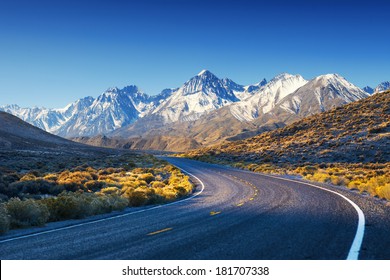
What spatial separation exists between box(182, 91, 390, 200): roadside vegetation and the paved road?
15.2 m

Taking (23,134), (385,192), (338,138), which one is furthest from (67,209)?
(23,134)

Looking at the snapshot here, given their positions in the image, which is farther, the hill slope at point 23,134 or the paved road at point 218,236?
the hill slope at point 23,134

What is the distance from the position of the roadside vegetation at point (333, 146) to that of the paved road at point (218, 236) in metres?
15.2

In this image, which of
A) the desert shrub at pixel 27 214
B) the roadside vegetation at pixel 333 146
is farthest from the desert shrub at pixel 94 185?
the roadside vegetation at pixel 333 146

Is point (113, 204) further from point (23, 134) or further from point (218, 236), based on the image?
point (23, 134)

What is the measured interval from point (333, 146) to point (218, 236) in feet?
164

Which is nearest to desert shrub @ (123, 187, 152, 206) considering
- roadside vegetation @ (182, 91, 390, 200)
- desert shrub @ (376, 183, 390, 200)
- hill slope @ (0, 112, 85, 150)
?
desert shrub @ (376, 183, 390, 200)

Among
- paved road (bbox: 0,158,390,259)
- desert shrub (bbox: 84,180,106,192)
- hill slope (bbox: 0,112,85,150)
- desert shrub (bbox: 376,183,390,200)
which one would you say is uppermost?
hill slope (bbox: 0,112,85,150)

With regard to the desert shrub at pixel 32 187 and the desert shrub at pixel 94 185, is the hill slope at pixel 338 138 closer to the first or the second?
the desert shrub at pixel 94 185

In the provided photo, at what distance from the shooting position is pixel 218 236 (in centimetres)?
930

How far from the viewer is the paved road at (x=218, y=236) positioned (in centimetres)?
771

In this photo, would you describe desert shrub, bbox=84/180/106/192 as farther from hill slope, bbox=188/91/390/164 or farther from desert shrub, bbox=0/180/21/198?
hill slope, bbox=188/91/390/164

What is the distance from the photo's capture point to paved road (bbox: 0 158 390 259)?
7.71 metres
